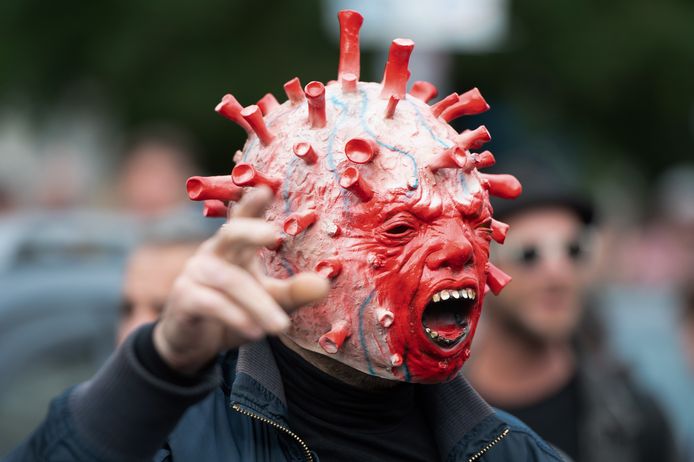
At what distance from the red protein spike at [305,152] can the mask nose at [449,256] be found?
1.19 ft

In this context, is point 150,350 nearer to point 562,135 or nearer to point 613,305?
point 613,305

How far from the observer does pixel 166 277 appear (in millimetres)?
4816

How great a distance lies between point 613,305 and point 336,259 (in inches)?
305

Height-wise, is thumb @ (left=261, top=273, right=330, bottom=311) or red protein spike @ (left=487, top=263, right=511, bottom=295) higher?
thumb @ (left=261, top=273, right=330, bottom=311)

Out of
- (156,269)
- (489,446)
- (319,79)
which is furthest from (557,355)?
(319,79)

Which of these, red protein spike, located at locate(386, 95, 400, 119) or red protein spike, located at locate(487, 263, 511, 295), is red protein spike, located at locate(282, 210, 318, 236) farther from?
red protein spike, located at locate(487, 263, 511, 295)

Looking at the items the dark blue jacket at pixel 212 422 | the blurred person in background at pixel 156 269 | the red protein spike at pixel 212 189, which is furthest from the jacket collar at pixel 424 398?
the blurred person in background at pixel 156 269

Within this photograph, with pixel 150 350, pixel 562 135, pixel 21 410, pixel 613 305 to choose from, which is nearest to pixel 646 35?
pixel 562 135

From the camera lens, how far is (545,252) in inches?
227

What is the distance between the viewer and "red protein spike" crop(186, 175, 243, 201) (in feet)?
9.95

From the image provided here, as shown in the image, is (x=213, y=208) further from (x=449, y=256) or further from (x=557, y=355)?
(x=557, y=355)

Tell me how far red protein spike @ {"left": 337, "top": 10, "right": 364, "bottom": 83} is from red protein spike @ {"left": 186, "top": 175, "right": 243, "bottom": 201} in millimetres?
434

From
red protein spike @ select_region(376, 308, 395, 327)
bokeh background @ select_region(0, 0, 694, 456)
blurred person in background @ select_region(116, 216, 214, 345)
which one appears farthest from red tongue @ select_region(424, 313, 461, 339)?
bokeh background @ select_region(0, 0, 694, 456)

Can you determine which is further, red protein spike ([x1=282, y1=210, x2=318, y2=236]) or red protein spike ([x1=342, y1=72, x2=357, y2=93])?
red protein spike ([x1=342, y1=72, x2=357, y2=93])
